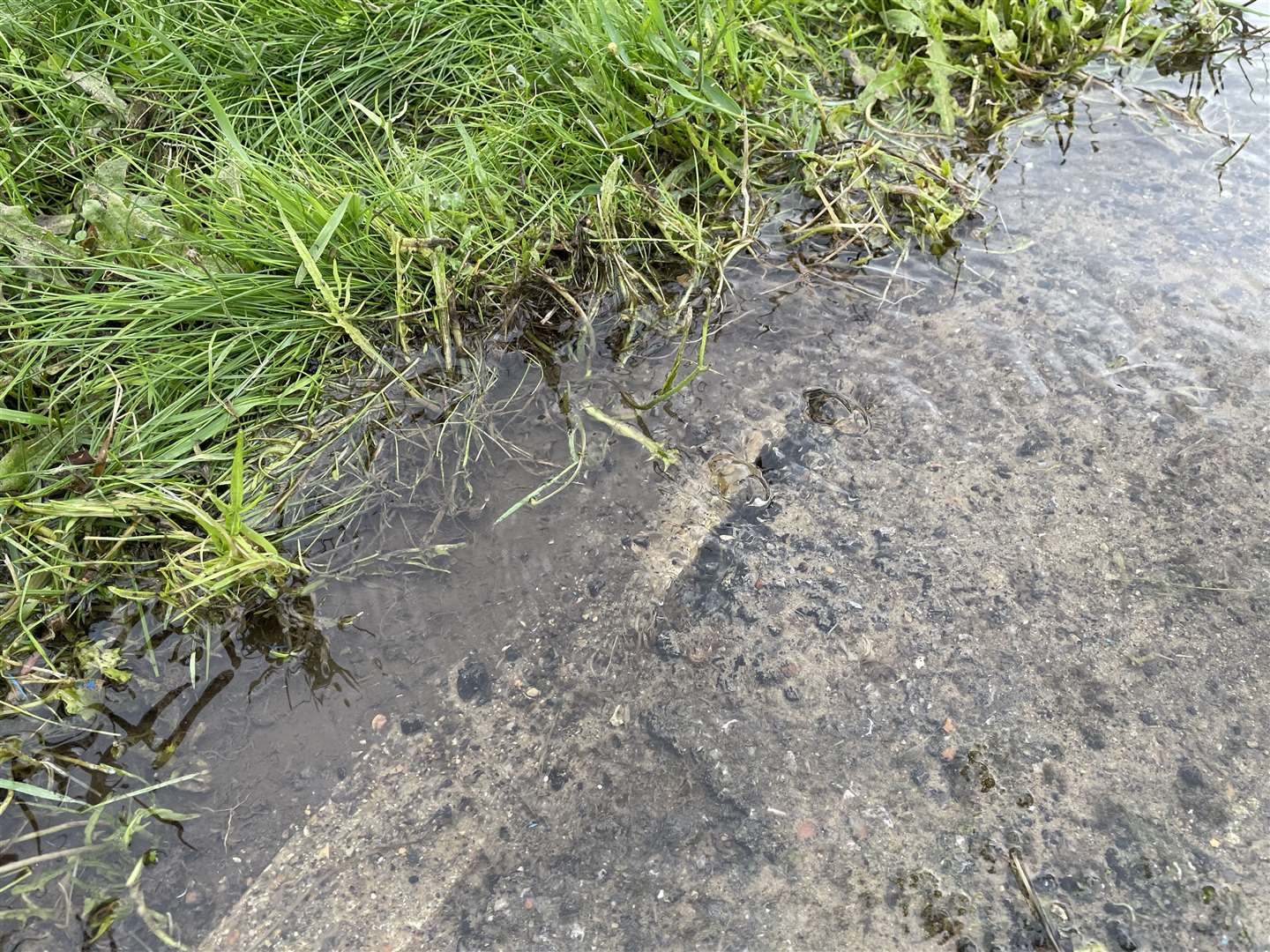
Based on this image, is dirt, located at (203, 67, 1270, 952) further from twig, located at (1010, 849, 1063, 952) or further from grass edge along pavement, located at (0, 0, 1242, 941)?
grass edge along pavement, located at (0, 0, 1242, 941)

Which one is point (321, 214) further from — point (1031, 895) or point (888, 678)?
point (1031, 895)

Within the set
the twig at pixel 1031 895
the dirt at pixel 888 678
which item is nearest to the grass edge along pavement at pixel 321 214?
the dirt at pixel 888 678

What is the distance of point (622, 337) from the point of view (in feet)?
8.20

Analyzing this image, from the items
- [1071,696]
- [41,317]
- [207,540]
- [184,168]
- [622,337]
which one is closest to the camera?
[1071,696]

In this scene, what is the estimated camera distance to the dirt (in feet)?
5.31

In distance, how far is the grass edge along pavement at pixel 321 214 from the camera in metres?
2.04

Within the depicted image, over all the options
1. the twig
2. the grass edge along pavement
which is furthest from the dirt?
the grass edge along pavement

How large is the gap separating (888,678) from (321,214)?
178 cm

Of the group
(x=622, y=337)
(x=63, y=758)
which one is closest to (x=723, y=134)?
(x=622, y=337)

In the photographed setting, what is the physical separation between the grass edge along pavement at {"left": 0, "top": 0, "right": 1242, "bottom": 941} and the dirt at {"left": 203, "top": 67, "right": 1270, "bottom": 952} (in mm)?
379

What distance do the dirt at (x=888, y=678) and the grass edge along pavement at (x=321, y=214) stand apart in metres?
0.38

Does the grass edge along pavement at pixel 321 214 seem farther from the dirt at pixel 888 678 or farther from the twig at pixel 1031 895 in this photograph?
the twig at pixel 1031 895

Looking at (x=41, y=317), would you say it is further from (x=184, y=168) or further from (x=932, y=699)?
(x=932, y=699)

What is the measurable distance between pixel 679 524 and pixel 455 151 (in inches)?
54.1
